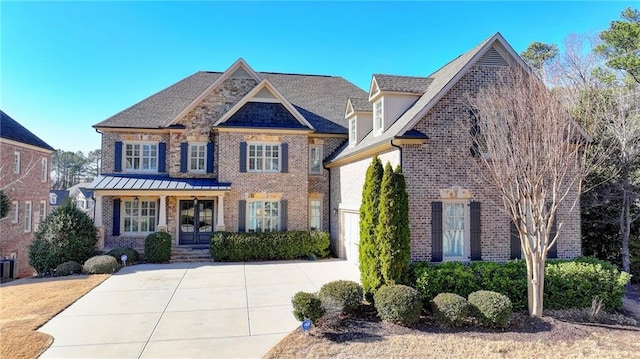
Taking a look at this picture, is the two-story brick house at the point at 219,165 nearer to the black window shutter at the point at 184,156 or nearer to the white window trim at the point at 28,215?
the black window shutter at the point at 184,156

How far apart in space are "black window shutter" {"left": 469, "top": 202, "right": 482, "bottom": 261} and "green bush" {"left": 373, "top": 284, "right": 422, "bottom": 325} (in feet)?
13.4

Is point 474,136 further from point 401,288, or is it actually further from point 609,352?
point 609,352

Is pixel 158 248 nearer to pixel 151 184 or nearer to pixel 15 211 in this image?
pixel 151 184

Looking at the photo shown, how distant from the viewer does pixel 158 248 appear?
14.9m

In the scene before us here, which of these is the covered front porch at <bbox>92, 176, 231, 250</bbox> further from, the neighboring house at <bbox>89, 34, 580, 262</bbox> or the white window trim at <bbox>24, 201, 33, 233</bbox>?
the white window trim at <bbox>24, 201, 33, 233</bbox>

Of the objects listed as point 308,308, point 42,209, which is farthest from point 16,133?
point 308,308

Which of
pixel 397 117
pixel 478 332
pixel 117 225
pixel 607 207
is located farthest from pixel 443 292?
pixel 117 225

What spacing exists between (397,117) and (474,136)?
9.05 feet

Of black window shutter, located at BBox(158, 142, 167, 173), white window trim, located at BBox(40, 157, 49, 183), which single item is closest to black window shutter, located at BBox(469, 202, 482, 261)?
black window shutter, located at BBox(158, 142, 167, 173)

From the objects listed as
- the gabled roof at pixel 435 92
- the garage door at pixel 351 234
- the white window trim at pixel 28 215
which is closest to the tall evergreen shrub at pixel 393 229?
the gabled roof at pixel 435 92

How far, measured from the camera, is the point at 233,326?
7.65 meters

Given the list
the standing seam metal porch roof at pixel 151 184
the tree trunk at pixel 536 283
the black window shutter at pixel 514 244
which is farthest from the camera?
the standing seam metal porch roof at pixel 151 184

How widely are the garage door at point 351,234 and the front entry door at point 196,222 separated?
6872mm

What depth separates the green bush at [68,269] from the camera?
41.4 feet
